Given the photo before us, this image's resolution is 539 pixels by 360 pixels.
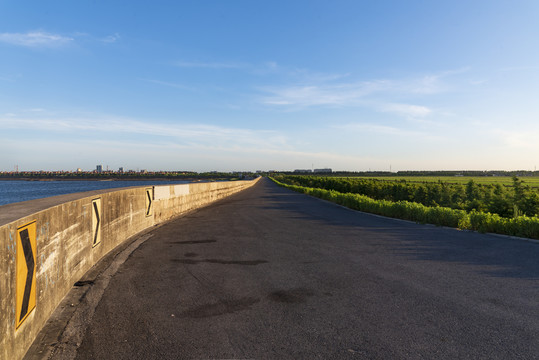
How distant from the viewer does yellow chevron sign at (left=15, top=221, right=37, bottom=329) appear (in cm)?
348

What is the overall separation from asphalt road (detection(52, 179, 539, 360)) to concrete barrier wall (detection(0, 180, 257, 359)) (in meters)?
0.61

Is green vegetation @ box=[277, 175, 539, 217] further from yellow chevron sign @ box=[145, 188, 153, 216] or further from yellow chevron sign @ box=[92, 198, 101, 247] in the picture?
yellow chevron sign @ box=[92, 198, 101, 247]

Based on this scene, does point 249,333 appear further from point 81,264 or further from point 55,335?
point 81,264

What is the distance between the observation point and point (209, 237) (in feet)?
33.2

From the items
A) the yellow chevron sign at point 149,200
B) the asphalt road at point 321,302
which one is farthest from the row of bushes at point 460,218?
the yellow chevron sign at point 149,200

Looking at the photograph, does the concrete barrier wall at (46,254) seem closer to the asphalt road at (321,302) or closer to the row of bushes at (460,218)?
the asphalt road at (321,302)

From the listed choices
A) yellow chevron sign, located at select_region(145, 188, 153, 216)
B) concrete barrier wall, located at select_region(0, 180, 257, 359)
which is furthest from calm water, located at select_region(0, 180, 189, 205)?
concrete barrier wall, located at select_region(0, 180, 257, 359)

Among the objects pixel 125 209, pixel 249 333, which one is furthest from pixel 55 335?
pixel 125 209

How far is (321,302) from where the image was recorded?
489cm

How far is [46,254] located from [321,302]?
3.80 metres

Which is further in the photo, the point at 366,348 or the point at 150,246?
the point at 150,246

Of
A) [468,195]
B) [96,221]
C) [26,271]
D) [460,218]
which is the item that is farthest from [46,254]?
[468,195]

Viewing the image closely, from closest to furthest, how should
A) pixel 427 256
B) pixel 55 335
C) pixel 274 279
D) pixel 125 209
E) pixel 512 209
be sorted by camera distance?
pixel 55 335
pixel 274 279
pixel 427 256
pixel 125 209
pixel 512 209

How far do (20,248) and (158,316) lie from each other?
1793 mm
